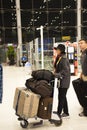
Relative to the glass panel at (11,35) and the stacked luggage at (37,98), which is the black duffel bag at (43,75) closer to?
the stacked luggage at (37,98)

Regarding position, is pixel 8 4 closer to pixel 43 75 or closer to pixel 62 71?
pixel 62 71

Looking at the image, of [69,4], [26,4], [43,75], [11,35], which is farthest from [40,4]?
[43,75]

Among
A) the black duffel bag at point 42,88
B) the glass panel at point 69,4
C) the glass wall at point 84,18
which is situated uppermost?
the glass panel at point 69,4

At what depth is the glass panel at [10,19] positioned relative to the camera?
69.5ft

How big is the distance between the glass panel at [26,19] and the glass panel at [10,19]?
62 centimetres

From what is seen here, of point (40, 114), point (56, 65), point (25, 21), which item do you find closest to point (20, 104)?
point (40, 114)

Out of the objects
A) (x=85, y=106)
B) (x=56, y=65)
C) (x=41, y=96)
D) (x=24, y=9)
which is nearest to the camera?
(x=41, y=96)

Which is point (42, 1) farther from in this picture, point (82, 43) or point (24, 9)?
point (82, 43)

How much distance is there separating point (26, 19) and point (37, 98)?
56.8 ft

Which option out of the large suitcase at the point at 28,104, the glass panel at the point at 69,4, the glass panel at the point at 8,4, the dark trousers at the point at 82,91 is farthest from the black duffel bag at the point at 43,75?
the glass panel at the point at 69,4

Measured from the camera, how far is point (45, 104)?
179 inches

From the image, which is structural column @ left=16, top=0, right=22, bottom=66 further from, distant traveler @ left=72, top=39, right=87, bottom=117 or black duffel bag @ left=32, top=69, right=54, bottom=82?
black duffel bag @ left=32, top=69, right=54, bottom=82

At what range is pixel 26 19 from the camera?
21.3m

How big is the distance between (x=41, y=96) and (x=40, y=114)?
30 centimetres
